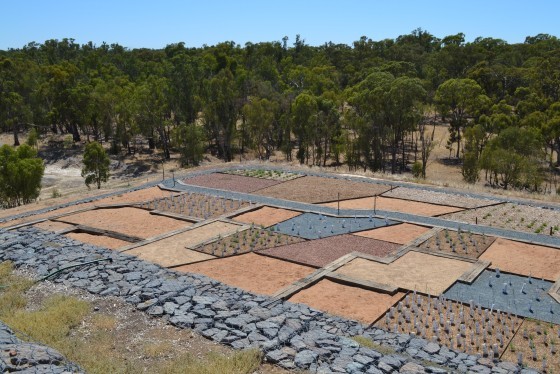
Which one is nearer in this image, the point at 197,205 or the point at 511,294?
the point at 511,294

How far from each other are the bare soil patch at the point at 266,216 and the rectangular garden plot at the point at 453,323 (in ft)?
28.2

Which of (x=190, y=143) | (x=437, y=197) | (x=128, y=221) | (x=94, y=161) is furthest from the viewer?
(x=190, y=143)

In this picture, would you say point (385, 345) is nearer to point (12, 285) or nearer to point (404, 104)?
point (12, 285)

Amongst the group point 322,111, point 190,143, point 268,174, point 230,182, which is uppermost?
point 322,111

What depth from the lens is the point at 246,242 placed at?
18.4 metres

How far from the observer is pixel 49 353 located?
7957 millimetres

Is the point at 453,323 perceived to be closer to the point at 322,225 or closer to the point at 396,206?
the point at 322,225

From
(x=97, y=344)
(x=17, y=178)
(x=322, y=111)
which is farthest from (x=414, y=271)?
(x=322, y=111)

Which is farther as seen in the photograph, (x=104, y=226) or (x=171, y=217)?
(x=171, y=217)

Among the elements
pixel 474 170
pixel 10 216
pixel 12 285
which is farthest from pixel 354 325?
pixel 474 170

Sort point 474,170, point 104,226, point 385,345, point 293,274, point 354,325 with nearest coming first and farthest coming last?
point 385,345 < point 354,325 < point 293,274 < point 104,226 < point 474,170

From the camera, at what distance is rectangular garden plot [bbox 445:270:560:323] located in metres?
12.9

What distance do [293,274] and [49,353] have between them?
850 centimetres

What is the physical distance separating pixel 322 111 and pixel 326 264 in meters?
28.5
